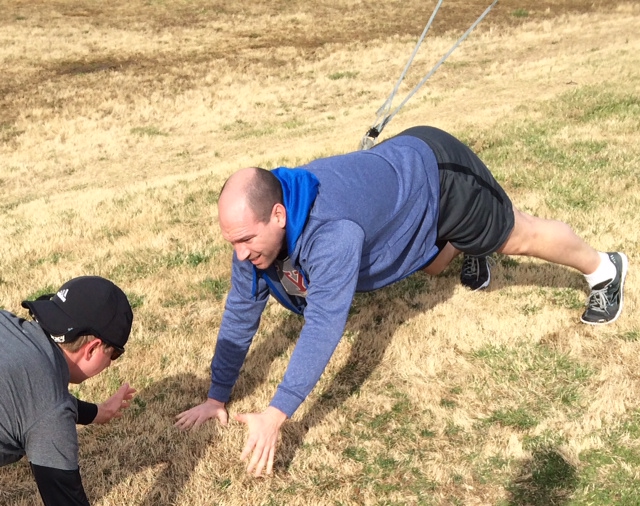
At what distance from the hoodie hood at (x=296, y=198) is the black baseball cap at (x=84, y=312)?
3.03 feet

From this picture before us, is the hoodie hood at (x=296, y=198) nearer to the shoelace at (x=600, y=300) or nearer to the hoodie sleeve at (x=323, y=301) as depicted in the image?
the hoodie sleeve at (x=323, y=301)

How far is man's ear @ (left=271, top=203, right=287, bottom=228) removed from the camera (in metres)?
3.54

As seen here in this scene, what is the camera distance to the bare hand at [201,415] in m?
4.62

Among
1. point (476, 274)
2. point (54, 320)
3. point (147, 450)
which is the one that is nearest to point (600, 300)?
point (476, 274)

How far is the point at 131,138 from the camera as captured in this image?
19.3m

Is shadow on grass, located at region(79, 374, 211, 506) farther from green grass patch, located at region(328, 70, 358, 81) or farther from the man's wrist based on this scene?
green grass patch, located at region(328, 70, 358, 81)

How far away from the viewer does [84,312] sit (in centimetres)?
303

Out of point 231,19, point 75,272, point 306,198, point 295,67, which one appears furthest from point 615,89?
point 231,19

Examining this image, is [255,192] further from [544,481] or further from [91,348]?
[544,481]

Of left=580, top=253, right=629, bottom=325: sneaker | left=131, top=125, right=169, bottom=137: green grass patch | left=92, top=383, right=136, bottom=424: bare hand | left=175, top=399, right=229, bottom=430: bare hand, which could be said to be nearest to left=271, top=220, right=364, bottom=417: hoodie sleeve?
left=92, top=383, right=136, bottom=424: bare hand

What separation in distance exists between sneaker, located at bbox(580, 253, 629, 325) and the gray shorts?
114 centimetres

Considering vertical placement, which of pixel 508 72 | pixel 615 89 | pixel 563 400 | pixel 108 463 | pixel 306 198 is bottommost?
pixel 508 72

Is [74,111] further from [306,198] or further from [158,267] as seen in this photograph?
[306,198]

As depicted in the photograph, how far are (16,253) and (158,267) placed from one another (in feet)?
7.09
